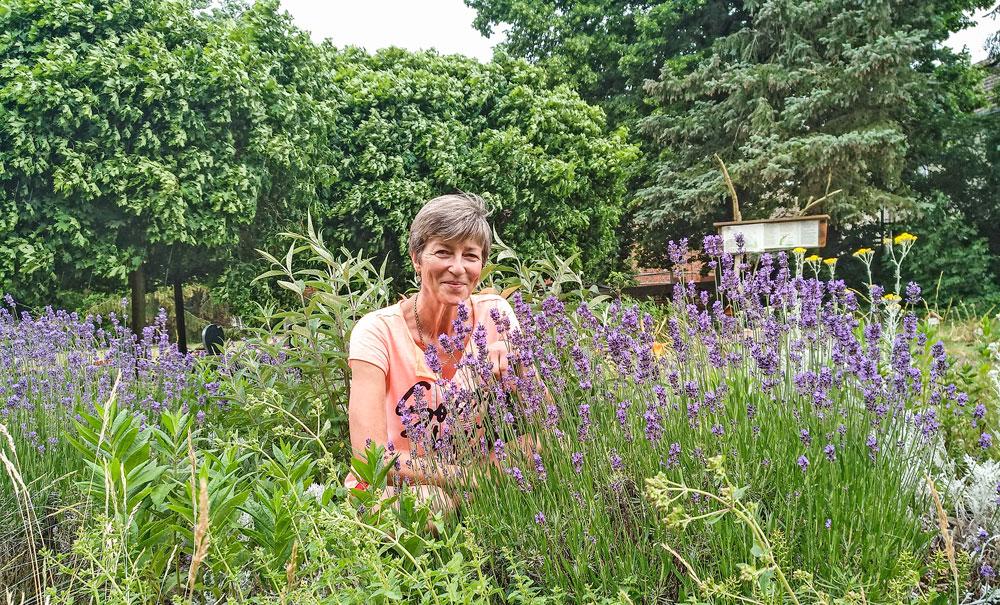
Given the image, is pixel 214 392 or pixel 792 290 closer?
pixel 792 290

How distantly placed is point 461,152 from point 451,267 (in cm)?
869

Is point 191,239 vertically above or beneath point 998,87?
→ beneath

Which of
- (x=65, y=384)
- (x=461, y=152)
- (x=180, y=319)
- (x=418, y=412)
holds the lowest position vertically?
(x=180, y=319)

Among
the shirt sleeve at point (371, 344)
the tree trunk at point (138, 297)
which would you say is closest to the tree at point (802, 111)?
the tree trunk at point (138, 297)

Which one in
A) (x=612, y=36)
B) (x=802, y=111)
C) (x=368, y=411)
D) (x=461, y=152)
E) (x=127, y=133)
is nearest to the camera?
(x=368, y=411)

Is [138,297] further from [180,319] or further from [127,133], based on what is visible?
[127,133]

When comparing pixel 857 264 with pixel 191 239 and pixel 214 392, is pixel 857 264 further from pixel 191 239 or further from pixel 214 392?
pixel 214 392

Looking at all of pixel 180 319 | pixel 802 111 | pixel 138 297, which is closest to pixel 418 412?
pixel 138 297

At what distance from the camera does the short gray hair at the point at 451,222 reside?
7.44ft

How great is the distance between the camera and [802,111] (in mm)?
13156

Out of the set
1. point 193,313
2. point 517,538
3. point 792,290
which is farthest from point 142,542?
point 193,313

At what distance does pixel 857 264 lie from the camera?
15.0 m

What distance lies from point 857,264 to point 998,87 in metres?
4.09

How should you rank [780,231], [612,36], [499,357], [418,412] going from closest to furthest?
[418,412]
[499,357]
[780,231]
[612,36]
